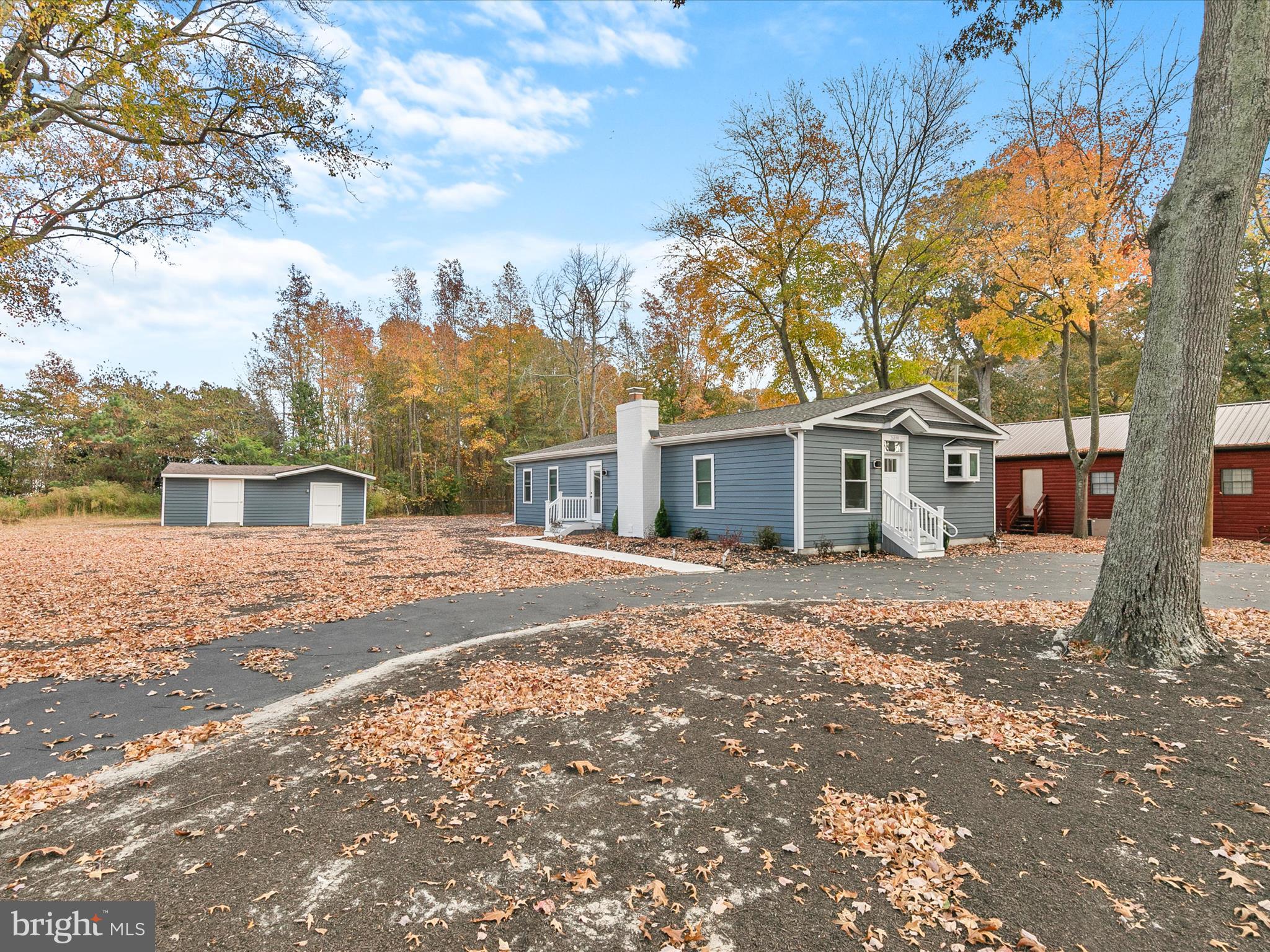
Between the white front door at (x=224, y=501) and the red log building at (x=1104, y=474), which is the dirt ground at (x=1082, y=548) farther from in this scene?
the white front door at (x=224, y=501)

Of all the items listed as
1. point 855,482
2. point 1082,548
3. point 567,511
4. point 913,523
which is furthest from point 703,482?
point 1082,548

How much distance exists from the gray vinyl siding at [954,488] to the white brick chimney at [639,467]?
22.4 ft

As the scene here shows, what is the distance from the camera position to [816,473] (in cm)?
1366

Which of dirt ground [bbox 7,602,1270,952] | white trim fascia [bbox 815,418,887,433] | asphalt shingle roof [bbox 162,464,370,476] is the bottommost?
dirt ground [bbox 7,602,1270,952]

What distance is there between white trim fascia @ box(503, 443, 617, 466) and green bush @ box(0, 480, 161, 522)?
1925cm

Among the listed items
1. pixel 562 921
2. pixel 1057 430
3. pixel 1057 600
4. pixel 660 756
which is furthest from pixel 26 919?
pixel 1057 430

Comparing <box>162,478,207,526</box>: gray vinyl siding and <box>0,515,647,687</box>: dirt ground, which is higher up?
<box>162,478,207,526</box>: gray vinyl siding

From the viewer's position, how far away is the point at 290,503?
89.0 ft

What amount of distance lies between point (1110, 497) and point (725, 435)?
1382 cm

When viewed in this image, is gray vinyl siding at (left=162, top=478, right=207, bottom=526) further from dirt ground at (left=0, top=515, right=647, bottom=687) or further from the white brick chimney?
the white brick chimney

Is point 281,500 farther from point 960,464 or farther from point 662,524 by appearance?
point 960,464

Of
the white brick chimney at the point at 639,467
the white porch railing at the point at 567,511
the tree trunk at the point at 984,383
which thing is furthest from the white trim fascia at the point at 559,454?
the tree trunk at the point at 984,383

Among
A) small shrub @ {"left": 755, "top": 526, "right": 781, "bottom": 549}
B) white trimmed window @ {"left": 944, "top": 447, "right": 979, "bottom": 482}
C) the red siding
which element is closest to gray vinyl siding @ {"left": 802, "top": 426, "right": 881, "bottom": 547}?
small shrub @ {"left": 755, "top": 526, "right": 781, "bottom": 549}

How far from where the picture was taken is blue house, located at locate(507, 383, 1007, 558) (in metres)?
13.8
